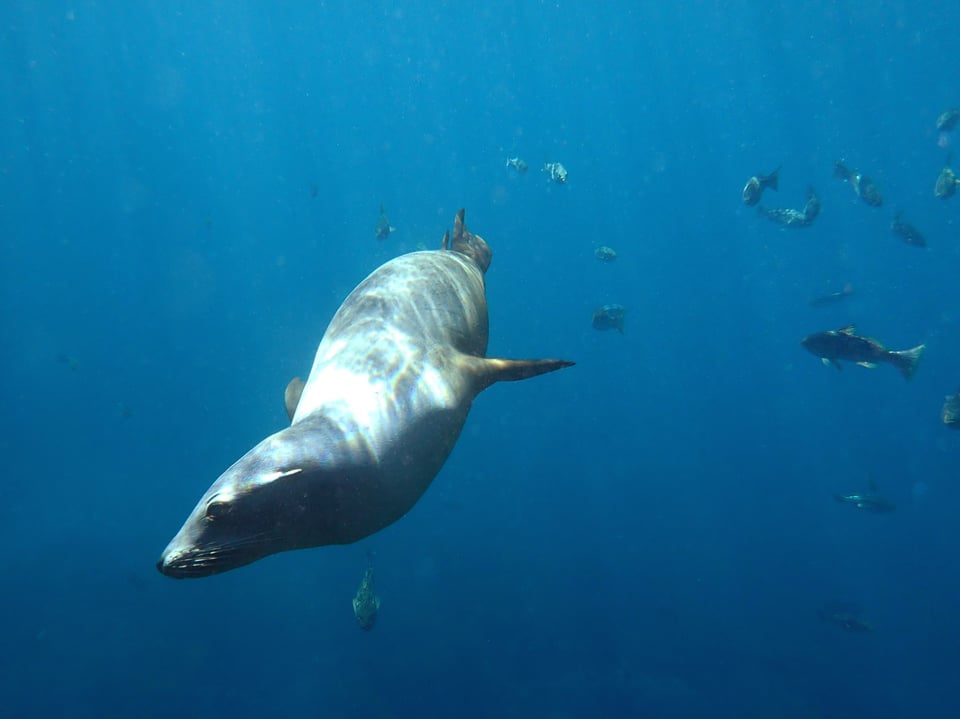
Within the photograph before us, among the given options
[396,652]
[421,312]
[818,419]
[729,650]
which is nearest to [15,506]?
[396,652]

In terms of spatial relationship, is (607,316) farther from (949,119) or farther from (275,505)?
(275,505)

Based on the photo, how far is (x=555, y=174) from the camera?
14.6m

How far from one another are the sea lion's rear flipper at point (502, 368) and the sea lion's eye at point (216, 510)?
5.05 ft

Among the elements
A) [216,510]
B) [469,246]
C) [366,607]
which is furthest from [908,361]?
[216,510]

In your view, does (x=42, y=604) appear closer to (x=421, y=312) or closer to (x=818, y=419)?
(x=421, y=312)

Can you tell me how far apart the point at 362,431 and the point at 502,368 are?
1060 millimetres

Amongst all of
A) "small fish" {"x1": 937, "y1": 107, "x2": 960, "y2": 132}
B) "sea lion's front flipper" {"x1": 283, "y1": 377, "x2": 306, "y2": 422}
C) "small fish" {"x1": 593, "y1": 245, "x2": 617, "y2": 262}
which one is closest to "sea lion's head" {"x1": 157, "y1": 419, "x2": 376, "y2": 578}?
"sea lion's front flipper" {"x1": 283, "y1": 377, "x2": 306, "y2": 422}

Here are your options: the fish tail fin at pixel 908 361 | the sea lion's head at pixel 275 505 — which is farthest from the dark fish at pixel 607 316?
the sea lion's head at pixel 275 505

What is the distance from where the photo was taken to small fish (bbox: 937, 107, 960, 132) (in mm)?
13312

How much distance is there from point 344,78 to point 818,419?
67064 millimetres

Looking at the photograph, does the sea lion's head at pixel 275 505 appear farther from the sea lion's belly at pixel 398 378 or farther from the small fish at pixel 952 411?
the small fish at pixel 952 411

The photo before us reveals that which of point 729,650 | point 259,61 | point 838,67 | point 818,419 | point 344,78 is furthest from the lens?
A: point 344,78

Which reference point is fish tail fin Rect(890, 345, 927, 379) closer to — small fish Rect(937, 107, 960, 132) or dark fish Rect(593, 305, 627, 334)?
dark fish Rect(593, 305, 627, 334)

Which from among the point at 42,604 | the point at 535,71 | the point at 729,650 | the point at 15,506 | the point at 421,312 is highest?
the point at 535,71
